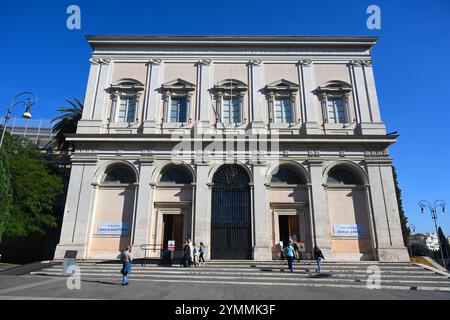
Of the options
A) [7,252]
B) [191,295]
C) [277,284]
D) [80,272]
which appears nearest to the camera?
[191,295]

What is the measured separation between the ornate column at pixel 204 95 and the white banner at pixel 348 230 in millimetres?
10358

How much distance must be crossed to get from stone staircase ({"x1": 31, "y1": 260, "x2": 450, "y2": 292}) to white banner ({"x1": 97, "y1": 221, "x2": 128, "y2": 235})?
2.24m

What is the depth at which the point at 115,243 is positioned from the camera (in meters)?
17.0

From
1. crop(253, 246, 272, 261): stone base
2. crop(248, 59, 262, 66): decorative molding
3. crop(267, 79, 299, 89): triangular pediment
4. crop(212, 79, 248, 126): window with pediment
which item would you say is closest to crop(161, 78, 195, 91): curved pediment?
crop(212, 79, 248, 126): window with pediment

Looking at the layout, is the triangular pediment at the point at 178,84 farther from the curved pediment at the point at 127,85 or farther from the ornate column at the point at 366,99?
the ornate column at the point at 366,99

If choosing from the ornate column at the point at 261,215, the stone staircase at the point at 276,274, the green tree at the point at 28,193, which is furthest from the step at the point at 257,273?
the green tree at the point at 28,193

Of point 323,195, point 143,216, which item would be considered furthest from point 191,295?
point 323,195

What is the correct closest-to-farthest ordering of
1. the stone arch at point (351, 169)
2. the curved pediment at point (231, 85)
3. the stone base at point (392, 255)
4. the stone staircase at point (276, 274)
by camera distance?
the stone staircase at point (276, 274), the stone base at point (392, 255), the stone arch at point (351, 169), the curved pediment at point (231, 85)

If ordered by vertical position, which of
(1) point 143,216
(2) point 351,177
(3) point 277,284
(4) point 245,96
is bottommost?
(3) point 277,284

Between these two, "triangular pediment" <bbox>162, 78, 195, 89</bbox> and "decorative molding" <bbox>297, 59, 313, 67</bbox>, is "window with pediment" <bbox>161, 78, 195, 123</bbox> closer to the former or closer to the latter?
"triangular pediment" <bbox>162, 78, 195, 89</bbox>

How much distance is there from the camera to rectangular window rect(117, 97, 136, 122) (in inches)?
781

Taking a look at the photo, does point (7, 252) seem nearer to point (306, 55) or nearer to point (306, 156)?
point (306, 156)

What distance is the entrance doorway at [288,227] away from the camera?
57.0 ft

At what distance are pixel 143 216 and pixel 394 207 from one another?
15.4 meters
